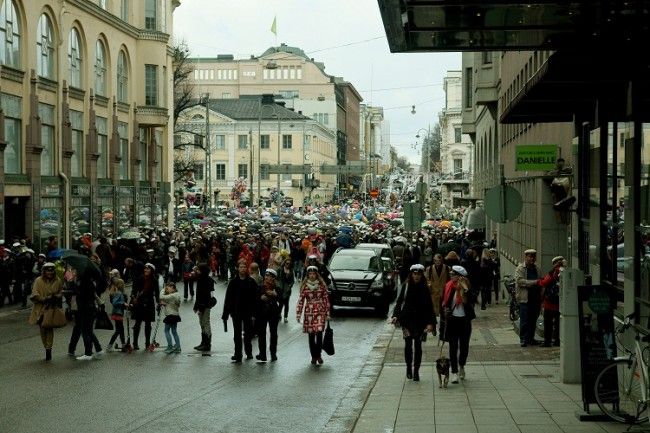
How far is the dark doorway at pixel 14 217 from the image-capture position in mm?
42250

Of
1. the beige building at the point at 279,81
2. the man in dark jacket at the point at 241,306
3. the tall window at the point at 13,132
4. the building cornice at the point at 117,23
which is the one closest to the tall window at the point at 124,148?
the building cornice at the point at 117,23

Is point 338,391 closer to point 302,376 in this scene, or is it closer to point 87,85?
point 302,376

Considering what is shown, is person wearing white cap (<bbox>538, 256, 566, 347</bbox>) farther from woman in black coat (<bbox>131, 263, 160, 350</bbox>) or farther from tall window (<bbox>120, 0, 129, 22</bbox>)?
tall window (<bbox>120, 0, 129, 22</bbox>)

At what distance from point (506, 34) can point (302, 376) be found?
675 centimetres

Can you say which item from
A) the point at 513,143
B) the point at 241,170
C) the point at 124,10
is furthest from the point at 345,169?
the point at 513,143

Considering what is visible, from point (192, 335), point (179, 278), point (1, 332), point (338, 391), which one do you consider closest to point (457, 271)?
point (338, 391)

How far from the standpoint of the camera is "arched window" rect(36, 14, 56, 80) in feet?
148

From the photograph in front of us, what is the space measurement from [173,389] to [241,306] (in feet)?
12.6

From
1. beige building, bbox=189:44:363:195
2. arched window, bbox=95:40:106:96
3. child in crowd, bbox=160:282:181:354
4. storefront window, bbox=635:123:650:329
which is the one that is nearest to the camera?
storefront window, bbox=635:123:650:329

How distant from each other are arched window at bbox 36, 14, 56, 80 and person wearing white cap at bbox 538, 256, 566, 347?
94.7 ft

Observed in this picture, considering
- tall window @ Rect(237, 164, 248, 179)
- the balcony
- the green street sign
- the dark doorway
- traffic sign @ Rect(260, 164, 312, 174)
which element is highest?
the balcony

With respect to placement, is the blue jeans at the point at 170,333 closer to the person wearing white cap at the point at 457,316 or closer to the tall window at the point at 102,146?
the person wearing white cap at the point at 457,316

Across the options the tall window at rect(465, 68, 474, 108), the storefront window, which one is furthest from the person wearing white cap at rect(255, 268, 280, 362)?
the tall window at rect(465, 68, 474, 108)

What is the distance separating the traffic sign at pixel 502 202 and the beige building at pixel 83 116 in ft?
73.8
